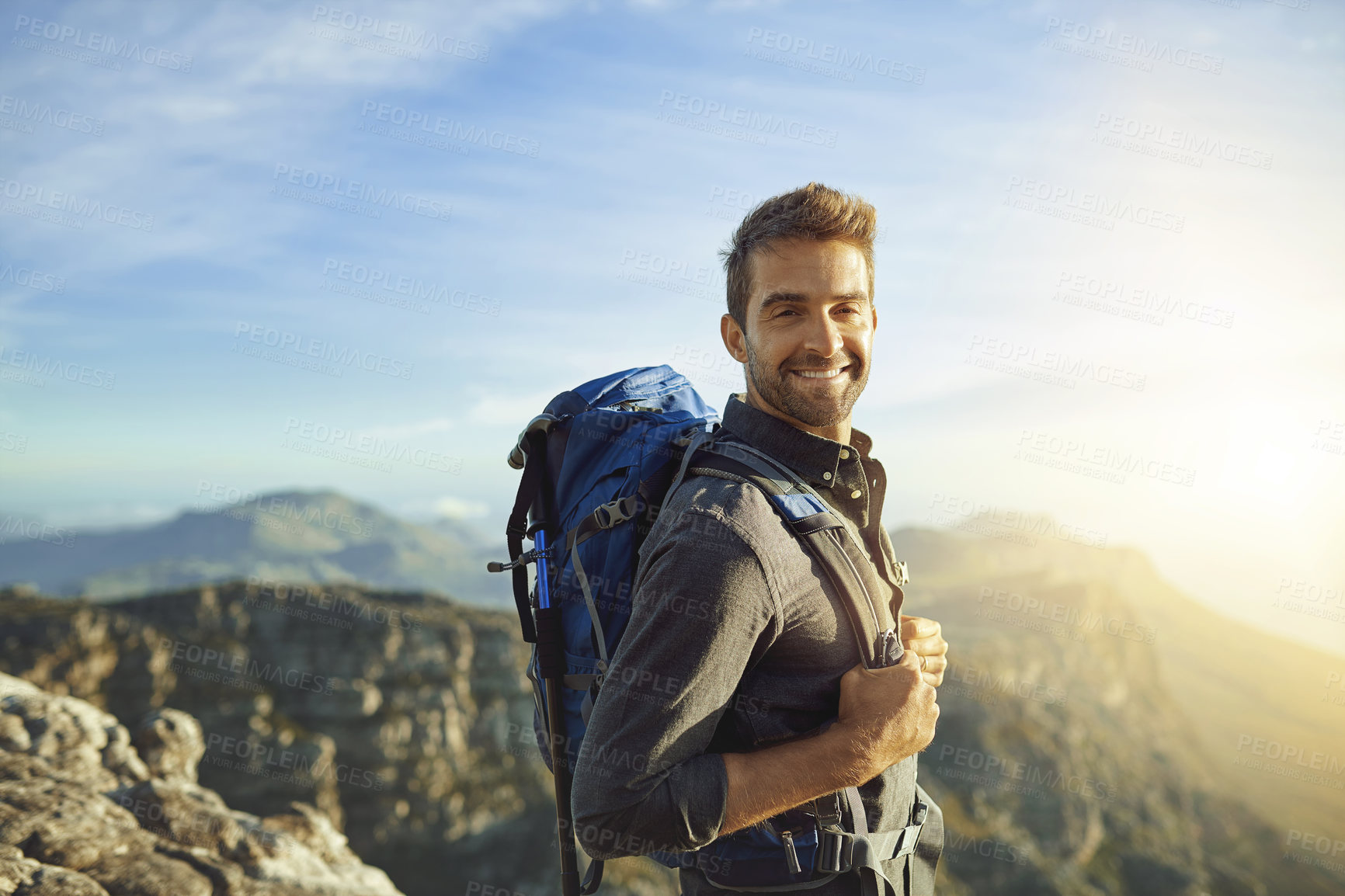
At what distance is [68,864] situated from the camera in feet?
14.9

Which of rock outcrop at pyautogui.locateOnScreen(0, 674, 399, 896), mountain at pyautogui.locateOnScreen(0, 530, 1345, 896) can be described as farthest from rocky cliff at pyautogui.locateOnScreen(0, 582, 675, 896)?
rock outcrop at pyautogui.locateOnScreen(0, 674, 399, 896)

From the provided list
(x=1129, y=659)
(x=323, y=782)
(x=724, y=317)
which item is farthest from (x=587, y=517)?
(x=1129, y=659)

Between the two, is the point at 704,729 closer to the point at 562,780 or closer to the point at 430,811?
the point at 562,780

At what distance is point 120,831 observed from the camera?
4.89 metres

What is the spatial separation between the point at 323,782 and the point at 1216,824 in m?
114

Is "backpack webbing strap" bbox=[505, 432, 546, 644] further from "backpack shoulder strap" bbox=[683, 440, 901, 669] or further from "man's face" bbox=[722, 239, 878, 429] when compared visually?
"man's face" bbox=[722, 239, 878, 429]

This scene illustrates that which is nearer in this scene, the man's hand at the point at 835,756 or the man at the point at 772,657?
the man at the point at 772,657

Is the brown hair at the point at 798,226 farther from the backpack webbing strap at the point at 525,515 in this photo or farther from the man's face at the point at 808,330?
the backpack webbing strap at the point at 525,515

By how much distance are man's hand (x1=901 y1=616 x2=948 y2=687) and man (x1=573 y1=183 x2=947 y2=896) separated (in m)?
0.01

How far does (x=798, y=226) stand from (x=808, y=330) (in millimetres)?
453

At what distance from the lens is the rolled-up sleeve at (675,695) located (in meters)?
2.51

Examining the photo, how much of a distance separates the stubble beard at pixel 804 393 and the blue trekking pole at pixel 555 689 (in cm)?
119

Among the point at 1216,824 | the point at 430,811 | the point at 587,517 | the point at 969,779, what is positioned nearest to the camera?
the point at 587,517

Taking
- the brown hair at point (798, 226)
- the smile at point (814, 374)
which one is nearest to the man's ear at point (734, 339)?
the brown hair at point (798, 226)
